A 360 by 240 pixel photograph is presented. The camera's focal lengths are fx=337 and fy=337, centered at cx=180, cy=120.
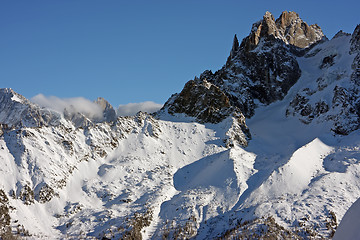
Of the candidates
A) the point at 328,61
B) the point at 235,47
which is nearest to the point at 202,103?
the point at 235,47

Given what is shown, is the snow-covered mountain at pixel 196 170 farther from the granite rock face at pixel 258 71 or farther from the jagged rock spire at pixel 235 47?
the jagged rock spire at pixel 235 47

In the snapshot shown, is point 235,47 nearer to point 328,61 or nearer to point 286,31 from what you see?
point 286,31

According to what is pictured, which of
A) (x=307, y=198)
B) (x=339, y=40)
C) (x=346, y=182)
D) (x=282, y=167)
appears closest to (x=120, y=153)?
(x=282, y=167)

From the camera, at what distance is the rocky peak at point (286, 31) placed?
149m

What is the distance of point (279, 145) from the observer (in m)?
93.4

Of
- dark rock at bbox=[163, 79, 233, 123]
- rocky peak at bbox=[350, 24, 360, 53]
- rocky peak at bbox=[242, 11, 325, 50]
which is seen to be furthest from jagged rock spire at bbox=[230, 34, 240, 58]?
dark rock at bbox=[163, 79, 233, 123]

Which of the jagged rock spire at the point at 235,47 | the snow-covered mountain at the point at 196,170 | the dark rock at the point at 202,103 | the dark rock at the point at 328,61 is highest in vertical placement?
the jagged rock spire at the point at 235,47

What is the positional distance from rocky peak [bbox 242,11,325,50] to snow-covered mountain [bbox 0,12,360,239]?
37824mm

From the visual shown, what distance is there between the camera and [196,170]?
265ft

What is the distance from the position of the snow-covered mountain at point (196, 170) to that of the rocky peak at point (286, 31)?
1489 inches

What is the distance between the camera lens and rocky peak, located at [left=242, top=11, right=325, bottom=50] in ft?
490

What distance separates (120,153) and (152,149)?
833 centimetres

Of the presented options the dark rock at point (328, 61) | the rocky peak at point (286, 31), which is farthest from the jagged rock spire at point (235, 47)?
the dark rock at point (328, 61)

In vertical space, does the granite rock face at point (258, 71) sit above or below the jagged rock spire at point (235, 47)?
below
